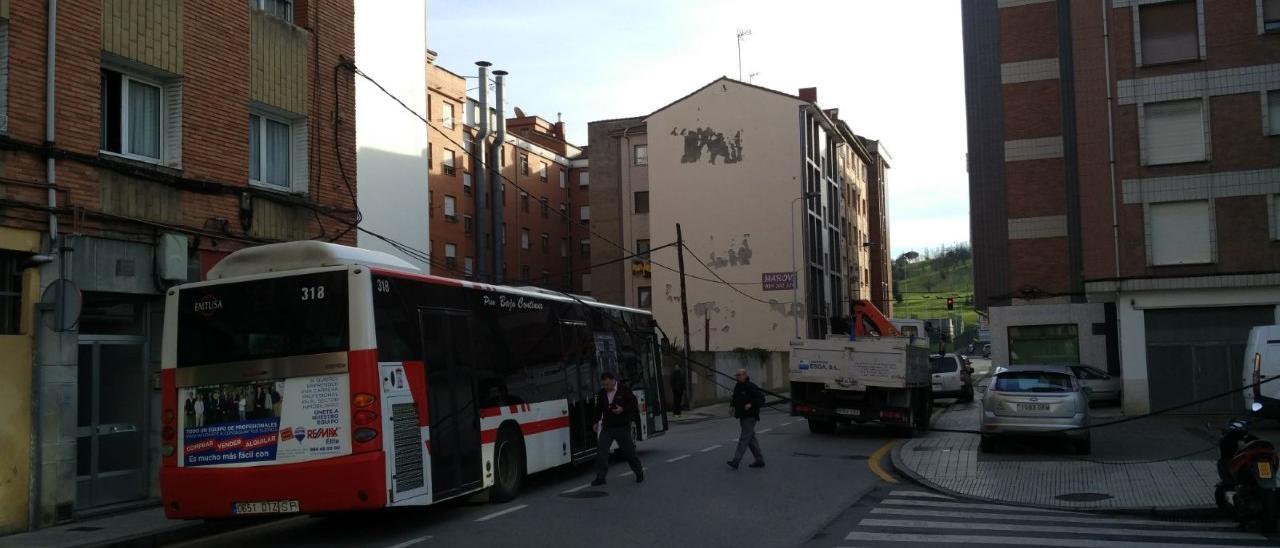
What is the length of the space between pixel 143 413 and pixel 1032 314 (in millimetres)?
29847

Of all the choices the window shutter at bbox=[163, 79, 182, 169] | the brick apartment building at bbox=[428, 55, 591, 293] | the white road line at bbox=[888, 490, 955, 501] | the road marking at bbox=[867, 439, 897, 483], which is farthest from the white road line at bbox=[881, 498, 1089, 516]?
the brick apartment building at bbox=[428, 55, 591, 293]

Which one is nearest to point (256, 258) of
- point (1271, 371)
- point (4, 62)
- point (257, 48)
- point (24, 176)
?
point (24, 176)

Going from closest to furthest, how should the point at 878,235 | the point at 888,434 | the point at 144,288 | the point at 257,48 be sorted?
the point at 144,288
the point at 257,48
the point at 888,434
the point at 878,235

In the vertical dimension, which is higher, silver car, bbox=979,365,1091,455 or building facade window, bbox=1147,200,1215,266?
building facade window, bbox=1147,200,1215,266

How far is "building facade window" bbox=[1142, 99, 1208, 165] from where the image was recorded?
84.8 feet

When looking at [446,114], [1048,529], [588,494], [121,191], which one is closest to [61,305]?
[121,191]

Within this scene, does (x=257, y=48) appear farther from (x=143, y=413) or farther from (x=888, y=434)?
(x=888, y=434)

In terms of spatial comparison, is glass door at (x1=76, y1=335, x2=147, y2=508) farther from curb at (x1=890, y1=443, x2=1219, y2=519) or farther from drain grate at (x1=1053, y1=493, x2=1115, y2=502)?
drain grate at (x1=1053, y1=493, x2=1115, y2=502)

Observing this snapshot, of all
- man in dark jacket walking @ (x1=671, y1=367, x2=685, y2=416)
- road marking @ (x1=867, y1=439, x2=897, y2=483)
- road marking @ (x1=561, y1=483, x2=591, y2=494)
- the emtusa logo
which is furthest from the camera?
man in dark jacket walking @ (x1=671, y1=367, x2=685, y2=416)

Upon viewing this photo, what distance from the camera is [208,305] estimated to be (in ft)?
33.9

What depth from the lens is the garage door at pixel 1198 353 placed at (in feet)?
82.4

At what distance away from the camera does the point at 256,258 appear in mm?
10477

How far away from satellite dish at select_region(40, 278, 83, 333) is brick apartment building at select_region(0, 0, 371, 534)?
0.03 metres

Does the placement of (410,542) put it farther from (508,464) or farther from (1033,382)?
(1033,382)
